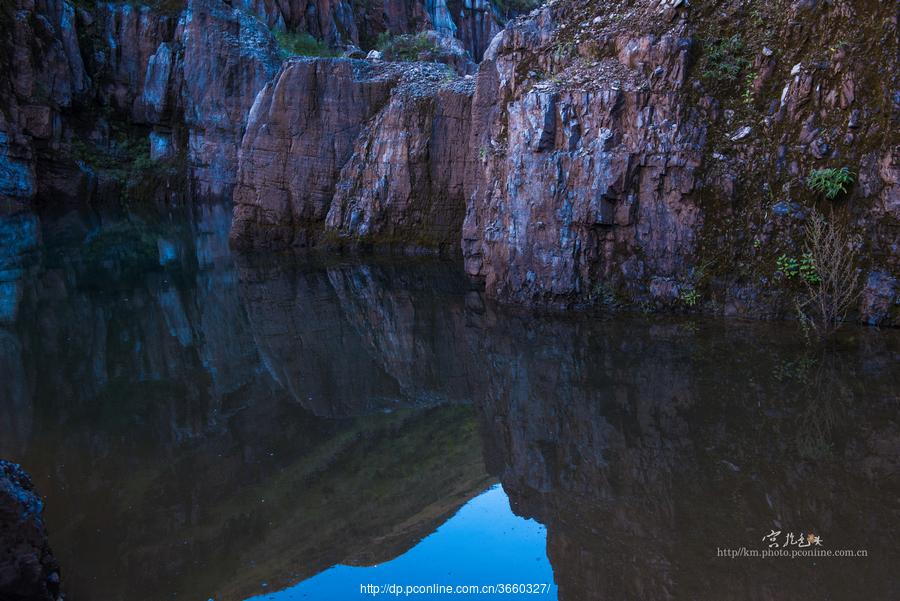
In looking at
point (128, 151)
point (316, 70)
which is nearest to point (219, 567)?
point (316, 70)

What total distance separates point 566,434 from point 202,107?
40231mm

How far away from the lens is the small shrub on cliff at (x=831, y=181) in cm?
1111

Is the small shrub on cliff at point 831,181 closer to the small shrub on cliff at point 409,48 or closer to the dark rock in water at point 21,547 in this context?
the dark rock in water at point 21,547

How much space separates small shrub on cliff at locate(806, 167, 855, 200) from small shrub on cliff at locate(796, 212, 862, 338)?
0.37m

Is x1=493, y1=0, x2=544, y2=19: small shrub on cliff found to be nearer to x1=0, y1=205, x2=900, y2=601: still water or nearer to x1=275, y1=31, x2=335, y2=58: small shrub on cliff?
x1=275, y1=31, x2=335, y2=58: small shrub on cliff

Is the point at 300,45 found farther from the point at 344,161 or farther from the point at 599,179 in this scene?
the point at 599,179

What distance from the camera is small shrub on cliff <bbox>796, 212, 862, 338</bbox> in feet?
34.8

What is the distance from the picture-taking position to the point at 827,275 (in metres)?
10.9

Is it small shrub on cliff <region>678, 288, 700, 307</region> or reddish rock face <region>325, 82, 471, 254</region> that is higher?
reddish rock face <region>325, 82, 471, 254</region>

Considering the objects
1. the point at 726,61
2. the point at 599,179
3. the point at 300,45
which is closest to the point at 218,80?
the point at 300,45

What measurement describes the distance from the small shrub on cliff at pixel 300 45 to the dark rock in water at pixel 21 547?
144 feet

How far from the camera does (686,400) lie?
28.7 ft

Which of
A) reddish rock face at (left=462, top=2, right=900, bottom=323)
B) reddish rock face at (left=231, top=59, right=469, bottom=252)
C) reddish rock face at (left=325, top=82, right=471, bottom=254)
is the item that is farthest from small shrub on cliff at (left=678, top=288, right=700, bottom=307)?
reddish rock face at (left=231, top=59, right=469, bottom=252)

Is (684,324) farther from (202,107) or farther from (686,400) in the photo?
(202,107)
